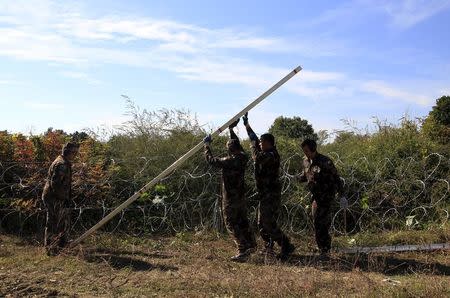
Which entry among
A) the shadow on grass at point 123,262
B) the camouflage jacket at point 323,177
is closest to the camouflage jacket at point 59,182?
the shadow on grass at point 123,262

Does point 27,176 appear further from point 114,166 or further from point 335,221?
point 335,221

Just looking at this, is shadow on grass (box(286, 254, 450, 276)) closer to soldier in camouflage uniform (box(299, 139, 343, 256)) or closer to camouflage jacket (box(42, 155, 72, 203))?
soldier in camouflage uniform (box(299, 139, 343, 256))

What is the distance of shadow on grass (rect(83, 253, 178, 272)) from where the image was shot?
735 centimetres

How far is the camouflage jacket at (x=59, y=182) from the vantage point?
27.0 ft

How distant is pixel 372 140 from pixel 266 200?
5.45m

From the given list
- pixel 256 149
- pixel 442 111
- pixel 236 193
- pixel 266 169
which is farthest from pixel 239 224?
pixel 442 111

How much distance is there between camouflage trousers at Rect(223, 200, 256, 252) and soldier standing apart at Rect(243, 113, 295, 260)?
11.8 inches

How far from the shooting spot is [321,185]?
7.75m

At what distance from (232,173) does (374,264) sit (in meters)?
2.42

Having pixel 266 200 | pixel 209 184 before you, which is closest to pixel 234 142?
pixel 266 200

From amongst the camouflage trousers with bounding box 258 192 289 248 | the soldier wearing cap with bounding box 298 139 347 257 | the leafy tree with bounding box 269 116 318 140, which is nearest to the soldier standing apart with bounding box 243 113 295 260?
the camouflage trousers with bounding box 258 192 289 248

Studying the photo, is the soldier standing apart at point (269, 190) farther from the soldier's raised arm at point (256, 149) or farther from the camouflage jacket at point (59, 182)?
the camouflage jacket at point (59, 182)

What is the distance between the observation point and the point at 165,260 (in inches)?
311

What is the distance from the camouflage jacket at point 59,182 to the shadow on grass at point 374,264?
367 cm
